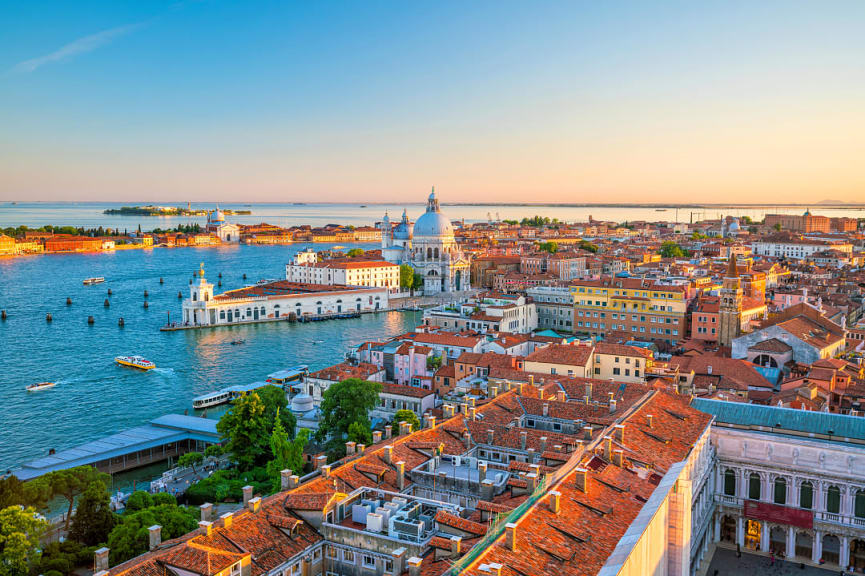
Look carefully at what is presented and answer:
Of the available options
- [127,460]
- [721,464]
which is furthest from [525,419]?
[127,460]

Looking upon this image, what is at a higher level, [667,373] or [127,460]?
[667,373]

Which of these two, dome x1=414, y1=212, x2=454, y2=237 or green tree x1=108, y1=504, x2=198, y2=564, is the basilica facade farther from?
green tree x1=108, y1=504, x2=198, y2=564

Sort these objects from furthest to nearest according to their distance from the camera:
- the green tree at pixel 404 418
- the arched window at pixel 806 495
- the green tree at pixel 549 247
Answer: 1. the green tree at pixel 549 247
2. the green tree at pixel 404 418
3. the arched window at pixel 806 495

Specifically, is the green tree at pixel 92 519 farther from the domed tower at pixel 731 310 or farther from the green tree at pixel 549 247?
the green tree at pixel 549 247

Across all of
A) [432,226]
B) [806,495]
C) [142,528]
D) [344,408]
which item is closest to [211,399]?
[344,408]

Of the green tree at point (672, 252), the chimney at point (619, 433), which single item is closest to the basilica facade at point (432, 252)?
the green tree at point (672, 252)

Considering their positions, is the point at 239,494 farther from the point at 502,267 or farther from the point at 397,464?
the point at 502,267
